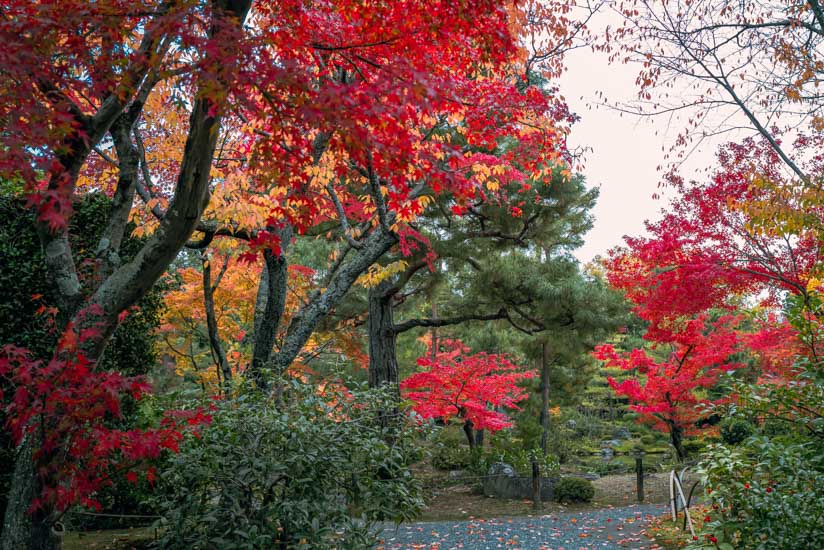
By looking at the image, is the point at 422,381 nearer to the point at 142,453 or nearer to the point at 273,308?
the point at 273,308

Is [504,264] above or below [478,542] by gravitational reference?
above

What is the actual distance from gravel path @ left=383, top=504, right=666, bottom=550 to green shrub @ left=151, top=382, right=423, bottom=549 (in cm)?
244

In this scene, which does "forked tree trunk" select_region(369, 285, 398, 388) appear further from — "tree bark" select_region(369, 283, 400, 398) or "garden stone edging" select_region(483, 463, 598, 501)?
"garden stone edging" select_region(483, 463, 598, 501)

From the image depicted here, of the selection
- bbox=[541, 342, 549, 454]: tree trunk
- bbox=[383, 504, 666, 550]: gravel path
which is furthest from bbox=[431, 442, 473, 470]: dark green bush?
bbox=[383, 504, 666, 550]: gravel path

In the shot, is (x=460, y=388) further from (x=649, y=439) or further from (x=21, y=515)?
(x=649, y=439)

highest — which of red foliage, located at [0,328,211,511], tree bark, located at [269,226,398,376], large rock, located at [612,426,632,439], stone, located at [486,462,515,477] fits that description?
tree bark, located at [269,226,398,376]

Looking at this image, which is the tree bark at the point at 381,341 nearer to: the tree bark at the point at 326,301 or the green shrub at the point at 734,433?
the tree bark at the point at 326,301

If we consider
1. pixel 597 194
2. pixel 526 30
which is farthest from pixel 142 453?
pixel 597 194

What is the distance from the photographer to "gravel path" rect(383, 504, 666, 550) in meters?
6.50

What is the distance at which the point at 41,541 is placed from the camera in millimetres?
3238

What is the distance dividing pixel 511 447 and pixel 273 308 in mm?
8661

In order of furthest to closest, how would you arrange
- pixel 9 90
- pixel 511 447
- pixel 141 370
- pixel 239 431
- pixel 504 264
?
pixel 511 447
pixel 504 264
pixel 141 370
pixel 239 431
pixel 9 90

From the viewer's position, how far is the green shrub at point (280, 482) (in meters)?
3.43

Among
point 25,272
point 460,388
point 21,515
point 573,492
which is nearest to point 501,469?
point 573,492
